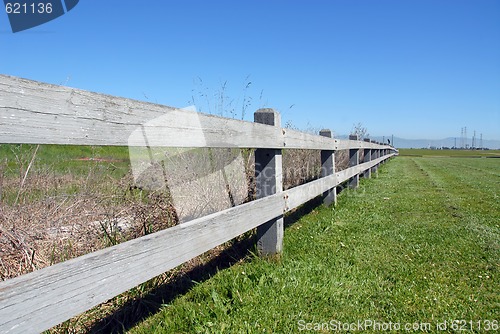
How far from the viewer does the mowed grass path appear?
2.68 metres

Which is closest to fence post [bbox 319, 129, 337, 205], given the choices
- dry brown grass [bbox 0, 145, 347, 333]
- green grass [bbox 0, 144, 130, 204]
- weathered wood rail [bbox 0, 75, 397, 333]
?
dry brown grass [bbox 0, 145, 347, 333]

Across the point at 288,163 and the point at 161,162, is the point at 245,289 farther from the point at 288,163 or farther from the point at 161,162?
the point at 288,163

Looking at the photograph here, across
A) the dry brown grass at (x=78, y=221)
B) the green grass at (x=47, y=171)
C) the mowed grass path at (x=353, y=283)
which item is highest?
the green grass at (x=47, y=171)

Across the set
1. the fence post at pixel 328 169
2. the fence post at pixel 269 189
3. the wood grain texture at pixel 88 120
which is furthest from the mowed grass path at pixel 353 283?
the fence post at pixel 328 169

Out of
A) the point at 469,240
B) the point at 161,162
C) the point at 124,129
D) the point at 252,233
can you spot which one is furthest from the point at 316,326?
the point at 469,240

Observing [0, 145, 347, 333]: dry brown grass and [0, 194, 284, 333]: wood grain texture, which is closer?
[0, 194, 284, 333]: wood grain texture

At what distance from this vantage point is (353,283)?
130 inches

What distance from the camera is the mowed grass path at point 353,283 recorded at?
2.68 m

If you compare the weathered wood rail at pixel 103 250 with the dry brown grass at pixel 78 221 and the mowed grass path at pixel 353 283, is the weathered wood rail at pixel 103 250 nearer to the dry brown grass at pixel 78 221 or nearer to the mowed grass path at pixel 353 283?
the mowed grass path at pixel 353 283

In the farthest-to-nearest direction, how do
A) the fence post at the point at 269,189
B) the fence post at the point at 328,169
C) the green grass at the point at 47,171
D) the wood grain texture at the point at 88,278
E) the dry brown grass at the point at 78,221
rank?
Answer: 1. the fence post at the point at 328,169
2. the fence post at the point at 269,189
3. the green grass at the point at 47,171
4. the dry brown grass at the point at 78,221
5. the wood grain texture at the point at 88,278

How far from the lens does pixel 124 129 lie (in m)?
1.98

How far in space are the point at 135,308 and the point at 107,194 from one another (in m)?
1.40

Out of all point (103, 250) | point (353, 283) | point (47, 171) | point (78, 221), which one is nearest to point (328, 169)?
point (353, 283)

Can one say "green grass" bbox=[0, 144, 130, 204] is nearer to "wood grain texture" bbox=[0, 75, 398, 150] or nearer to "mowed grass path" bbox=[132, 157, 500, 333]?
"wood grain texture" bbox=[0, 75, 398, 150]
